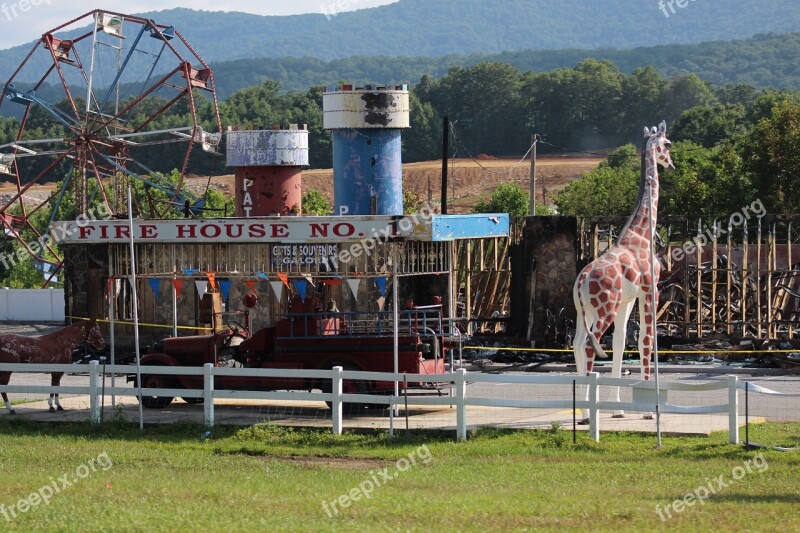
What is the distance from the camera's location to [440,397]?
19234 millimetres

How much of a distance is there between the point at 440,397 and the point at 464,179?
330 ft

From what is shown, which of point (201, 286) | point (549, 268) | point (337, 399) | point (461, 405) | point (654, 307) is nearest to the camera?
point (461, 405)

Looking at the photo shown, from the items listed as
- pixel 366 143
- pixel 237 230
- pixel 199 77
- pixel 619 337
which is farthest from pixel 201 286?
pixel 199 77

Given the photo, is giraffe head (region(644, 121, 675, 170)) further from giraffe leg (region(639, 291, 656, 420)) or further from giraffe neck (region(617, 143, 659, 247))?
giraffe leg (region(639, 291, 656, 420))

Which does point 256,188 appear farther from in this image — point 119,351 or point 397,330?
point 397,330

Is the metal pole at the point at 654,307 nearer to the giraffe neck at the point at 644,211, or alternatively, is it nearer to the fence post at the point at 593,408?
the giraffe neck at the point at 644,211

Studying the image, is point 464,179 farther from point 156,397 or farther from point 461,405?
point 461,405

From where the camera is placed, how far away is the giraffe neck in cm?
2061

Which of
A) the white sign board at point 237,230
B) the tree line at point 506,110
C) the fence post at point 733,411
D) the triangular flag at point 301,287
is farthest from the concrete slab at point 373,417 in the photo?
the tree line at point 506,110

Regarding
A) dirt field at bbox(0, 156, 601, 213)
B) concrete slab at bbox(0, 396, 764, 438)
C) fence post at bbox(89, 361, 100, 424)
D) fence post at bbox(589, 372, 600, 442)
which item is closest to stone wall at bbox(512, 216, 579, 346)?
concrete slab at bbox(0, 396, 764, 438)

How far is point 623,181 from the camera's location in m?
Result: 70.1

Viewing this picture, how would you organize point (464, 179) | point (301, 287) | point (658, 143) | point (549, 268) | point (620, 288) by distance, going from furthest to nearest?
point (464, 179) < point (549, 268) < point (301, 287) < point (658, 143) < point (620, 288)

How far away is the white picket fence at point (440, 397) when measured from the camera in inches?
686

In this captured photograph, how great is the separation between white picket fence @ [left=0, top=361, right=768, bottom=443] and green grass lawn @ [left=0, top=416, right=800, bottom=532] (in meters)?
0.41
